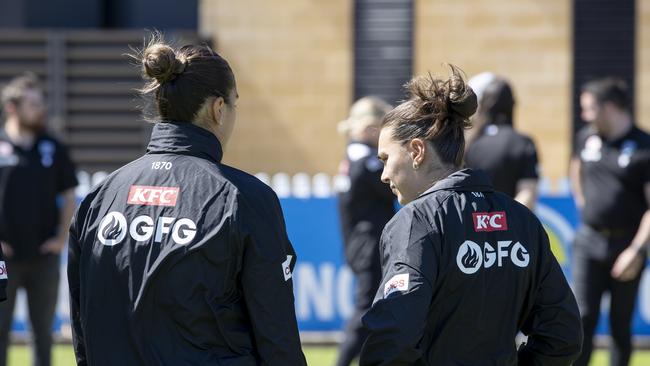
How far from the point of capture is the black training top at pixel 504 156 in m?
5.99

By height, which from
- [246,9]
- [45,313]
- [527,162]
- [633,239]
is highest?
[246,9]

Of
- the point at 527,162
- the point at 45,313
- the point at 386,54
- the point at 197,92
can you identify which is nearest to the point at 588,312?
the point at 527,162

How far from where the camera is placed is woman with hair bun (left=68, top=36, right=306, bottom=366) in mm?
2986

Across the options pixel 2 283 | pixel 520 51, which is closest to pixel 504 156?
pixel 2 283

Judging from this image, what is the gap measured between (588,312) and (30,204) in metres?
3.43

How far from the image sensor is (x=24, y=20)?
13586 millimetres

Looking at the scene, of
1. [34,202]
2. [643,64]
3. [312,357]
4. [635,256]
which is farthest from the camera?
[643,64]

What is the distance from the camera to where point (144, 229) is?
3047mm

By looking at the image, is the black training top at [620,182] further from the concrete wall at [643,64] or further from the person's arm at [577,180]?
the concrete wall at [643,64]

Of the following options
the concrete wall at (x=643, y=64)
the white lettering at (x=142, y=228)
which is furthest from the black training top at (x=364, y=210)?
the concrete wall at (x=643, y=64)

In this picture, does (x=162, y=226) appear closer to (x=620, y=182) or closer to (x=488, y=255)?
(x=488, y=255)

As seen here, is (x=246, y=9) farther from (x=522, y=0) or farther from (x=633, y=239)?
(x=633, y=239)

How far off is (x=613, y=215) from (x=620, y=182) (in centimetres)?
20

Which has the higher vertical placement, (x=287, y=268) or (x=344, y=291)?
(x=287, y=268)
